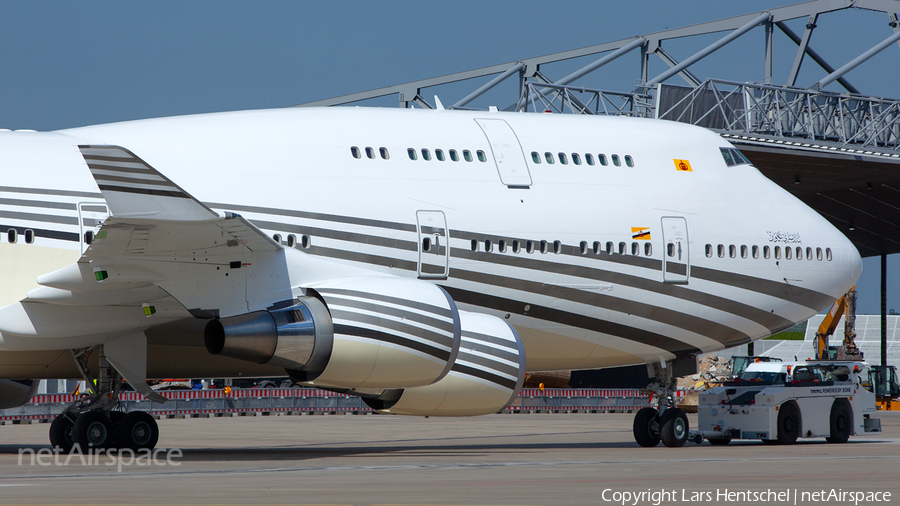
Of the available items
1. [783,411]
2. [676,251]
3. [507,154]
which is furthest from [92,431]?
[783,411]

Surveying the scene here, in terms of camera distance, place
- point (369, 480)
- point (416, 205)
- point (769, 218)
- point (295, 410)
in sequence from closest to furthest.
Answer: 1. point (369, 480)
2. point (416, 205)
3. point (769, 218)
4. point (295, 410)

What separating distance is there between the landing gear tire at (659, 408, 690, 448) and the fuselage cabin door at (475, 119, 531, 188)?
4.80 m

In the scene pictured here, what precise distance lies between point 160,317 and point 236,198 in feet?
6.20

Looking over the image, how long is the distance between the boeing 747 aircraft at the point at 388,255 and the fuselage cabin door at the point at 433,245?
32 millimetres

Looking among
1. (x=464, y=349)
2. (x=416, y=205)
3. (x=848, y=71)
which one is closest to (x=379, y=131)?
(x=416, y=205)

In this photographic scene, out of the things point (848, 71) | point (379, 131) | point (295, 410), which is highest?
point (848, 71)

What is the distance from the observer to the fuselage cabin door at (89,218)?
1371cm

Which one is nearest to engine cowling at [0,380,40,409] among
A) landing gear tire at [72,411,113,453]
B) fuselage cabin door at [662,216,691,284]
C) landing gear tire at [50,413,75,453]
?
landing gear tire at [50,413,75,453]

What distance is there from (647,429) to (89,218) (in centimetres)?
968

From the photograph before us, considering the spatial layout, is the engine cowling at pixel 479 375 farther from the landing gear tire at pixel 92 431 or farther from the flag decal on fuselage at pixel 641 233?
the landing gear tire at pixel 92 431

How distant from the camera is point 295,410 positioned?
3406 cm

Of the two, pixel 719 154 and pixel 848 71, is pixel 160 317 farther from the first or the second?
pixel 848 71

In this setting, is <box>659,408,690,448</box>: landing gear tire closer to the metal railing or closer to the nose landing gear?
the nose landing gear

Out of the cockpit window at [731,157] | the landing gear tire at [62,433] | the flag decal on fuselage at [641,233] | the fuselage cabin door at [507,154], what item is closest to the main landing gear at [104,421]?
the landing gear tire at [62,433]
